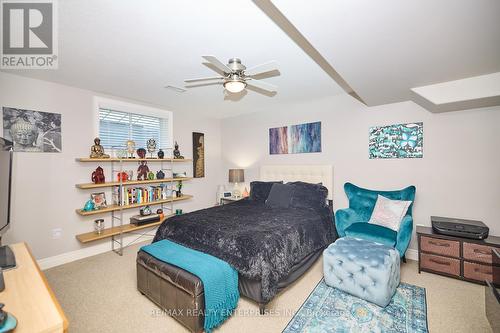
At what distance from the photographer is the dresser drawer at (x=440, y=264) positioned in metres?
2.53

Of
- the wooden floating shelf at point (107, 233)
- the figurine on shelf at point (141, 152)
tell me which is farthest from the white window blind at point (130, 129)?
the wooden floating shelf at point (107, 233)

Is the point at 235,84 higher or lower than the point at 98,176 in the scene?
higher

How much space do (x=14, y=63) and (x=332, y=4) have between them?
336 centimetres

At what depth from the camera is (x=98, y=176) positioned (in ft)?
11.1

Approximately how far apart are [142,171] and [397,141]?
162 inches

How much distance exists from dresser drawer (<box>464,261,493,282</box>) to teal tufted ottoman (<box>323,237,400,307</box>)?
0.85 m

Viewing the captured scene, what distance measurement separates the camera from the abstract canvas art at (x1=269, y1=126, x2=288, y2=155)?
4402 millimetres

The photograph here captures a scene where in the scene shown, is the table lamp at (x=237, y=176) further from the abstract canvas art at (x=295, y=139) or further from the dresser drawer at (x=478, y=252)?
the dresser drawer at (x=478, y=252)

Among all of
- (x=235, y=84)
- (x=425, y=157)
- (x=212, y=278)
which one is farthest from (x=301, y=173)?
(x=212, y=278)

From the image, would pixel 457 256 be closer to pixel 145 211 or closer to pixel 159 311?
pixel 159 311

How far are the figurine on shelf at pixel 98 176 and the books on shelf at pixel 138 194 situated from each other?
280 mm

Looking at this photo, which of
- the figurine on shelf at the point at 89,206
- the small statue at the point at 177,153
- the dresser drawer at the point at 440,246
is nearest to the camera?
the dresser drawer at the point at 440,246

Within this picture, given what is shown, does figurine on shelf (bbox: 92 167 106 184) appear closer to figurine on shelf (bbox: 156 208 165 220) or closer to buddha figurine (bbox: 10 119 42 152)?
buddha figurine (bbox: 10 119 42 152)

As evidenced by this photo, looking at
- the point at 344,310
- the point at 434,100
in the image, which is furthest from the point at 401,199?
the point at 344,310
